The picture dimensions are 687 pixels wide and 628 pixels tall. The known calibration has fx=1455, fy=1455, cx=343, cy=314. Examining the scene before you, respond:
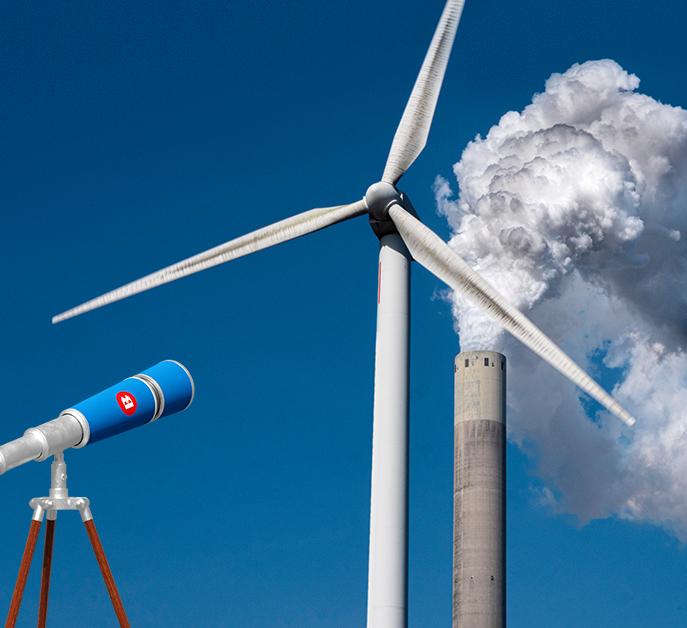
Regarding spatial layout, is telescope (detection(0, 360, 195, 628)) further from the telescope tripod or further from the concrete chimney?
the concrete chimney

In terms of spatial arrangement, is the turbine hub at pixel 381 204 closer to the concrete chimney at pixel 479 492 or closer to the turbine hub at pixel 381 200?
the turbine hub at pixel 381 200

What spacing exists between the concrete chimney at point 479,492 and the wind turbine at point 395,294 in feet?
241

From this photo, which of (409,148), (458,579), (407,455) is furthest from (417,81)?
(458,579)

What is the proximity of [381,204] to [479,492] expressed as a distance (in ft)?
250

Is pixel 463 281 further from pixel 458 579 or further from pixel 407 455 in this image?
pixel 458 579

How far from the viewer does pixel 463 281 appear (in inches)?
1485

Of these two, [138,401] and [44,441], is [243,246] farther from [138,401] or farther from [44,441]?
[44,441]

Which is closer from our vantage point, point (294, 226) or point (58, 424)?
point (58, 424)

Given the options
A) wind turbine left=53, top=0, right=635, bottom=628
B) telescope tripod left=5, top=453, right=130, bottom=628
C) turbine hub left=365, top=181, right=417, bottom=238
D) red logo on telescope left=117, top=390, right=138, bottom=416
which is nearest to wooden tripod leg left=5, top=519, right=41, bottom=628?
telescope tripod left=5, top=453, right=130, bottom=628

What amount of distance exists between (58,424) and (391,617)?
9585 millimetres

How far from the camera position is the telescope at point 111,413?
118 ft

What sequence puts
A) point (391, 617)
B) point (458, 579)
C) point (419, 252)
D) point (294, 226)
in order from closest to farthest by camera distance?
point (391, 617) → point (419, 252) → point (294, 226) → point (458, 579)

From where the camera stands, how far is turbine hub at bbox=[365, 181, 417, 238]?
38.5 metres

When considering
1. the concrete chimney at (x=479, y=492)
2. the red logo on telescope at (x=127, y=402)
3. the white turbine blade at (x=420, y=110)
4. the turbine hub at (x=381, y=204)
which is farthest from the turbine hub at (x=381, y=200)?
the concrete chimney at (x=479, y=492)
